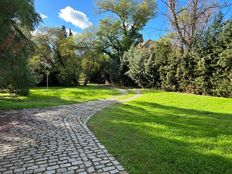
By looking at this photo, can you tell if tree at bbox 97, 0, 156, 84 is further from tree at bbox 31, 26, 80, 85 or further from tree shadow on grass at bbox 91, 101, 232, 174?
tree shadow on grass at bbox 91, 101, 232, 174

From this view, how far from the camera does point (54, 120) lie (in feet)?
28.1

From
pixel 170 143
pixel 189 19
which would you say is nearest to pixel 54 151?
pixel 170 143

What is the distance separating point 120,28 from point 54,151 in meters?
30.0

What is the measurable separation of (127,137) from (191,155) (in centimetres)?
182

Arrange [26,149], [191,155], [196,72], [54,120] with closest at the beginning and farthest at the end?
1. [191,155]
2. [26,149]
3. [54,120]
4. [196,72]

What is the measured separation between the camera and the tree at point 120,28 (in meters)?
31.5

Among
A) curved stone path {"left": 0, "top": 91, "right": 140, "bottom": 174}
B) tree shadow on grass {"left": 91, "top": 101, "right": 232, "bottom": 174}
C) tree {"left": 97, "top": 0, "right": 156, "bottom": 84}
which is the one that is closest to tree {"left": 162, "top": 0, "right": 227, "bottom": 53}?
tree {"left": 97, "top": 0, "right": 156, "bottom": 84}

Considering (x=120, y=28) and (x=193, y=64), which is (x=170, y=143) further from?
(x=120, y=28)

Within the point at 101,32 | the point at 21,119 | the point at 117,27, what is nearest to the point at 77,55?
the point at 101,32

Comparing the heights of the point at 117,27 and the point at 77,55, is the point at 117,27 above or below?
above

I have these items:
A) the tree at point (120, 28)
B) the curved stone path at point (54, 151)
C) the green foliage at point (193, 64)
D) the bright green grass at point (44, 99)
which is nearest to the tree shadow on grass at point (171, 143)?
the curved stone path at point (54, 151)

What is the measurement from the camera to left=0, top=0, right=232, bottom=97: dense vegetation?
31.0 ft

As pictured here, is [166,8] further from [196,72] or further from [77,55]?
[77,55]

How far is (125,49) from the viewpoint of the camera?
33000mm
